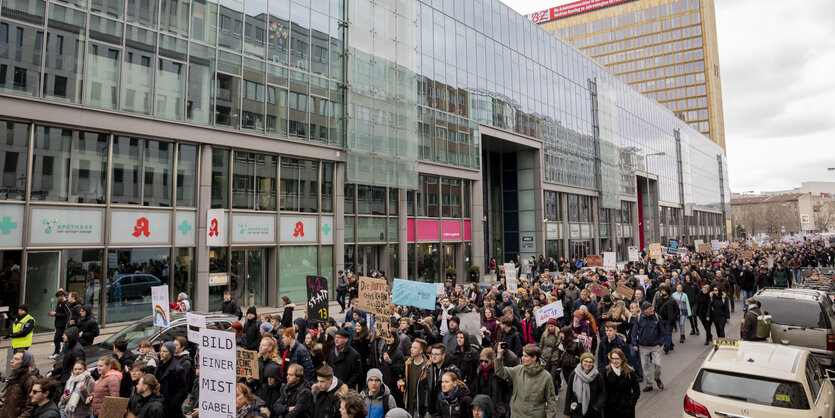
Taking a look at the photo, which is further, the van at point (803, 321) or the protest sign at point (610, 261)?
the protest sign at point (610, 261)

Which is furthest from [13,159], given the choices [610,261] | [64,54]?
[610,261]

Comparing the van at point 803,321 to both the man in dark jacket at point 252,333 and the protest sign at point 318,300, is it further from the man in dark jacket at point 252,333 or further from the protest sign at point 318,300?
the man in dark jacket at point 252,333

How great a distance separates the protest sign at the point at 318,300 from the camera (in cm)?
1266

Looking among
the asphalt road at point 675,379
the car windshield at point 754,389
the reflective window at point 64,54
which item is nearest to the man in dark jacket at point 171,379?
the asphalt road at point 675,379

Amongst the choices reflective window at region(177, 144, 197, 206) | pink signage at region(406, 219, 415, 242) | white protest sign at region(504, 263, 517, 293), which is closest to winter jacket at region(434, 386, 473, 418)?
white protest sign at region(504, 263, 517, 293)

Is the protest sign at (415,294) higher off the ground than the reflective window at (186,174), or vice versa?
the reflective window at (186,174)

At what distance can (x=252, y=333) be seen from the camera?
11320mm

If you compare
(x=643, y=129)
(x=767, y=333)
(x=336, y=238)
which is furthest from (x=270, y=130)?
(x=643, y=129)

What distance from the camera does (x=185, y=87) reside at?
65.7ft

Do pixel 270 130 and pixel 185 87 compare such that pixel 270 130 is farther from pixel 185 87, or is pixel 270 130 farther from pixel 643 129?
pixel 643 129

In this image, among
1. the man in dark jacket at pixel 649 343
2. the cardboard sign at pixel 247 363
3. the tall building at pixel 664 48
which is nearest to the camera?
the cardboard sign at pixel 247 363

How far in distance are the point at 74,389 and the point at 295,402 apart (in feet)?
12.1

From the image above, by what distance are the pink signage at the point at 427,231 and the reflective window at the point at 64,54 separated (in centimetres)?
1869

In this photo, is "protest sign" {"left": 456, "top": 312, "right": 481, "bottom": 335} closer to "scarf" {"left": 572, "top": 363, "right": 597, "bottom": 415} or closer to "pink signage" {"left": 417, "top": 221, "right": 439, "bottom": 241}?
"scarf" {"left": 572, "top": 363, "right": 597, "bottom": 415}
